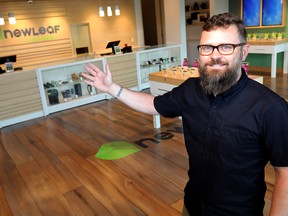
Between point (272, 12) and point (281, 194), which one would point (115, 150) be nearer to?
point (281, 194)

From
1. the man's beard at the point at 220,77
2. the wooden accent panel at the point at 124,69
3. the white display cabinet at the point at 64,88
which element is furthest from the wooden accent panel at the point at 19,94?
the man's beard at the point at 220,77

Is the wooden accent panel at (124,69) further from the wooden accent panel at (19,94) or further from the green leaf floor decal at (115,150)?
the green leaf floor decal at (115,150)

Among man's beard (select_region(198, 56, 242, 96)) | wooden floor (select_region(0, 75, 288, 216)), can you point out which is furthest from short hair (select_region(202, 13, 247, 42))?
wooden floor (select_region(0, 75, 288, 216))

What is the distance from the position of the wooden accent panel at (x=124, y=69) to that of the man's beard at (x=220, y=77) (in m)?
5.39

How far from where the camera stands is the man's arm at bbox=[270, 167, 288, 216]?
1.10 meters

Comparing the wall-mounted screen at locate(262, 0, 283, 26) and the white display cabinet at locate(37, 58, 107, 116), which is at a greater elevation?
the wall-mounted screen at locate(262, 0, 283, 26)

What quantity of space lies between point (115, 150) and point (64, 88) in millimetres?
2833

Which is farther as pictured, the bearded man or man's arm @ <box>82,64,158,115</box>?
man's arm @ <box>82,64,158,115</box>

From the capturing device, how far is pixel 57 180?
10.6ft

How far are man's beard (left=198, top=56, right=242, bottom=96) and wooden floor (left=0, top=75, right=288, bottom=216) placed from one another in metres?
1.66

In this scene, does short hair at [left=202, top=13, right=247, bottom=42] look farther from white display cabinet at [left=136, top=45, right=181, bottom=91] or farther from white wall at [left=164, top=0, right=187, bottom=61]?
white wall at [left=164, top=0, right=187, bottom=61]

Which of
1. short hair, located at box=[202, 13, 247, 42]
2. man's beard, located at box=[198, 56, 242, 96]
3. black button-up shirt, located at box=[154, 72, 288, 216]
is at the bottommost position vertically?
black button-up shirt, located at box=[154, 72, 288, 216]

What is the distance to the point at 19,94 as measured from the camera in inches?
209

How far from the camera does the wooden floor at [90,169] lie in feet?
8.98
